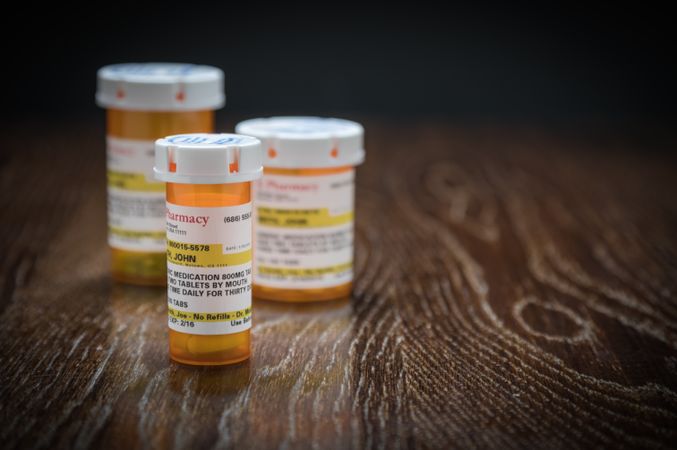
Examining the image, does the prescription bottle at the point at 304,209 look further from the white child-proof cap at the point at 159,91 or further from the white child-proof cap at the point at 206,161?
the white child-proof cap at the point at 206,161

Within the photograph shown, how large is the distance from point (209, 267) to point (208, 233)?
1.3 inches

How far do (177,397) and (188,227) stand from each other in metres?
0.16

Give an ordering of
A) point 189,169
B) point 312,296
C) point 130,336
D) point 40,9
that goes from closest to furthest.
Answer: point 189,169 < point 130,336 < point 312,296 < point 40,9

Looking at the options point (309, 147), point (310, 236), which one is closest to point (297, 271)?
point (310, 236)

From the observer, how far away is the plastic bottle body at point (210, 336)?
3.08 ft

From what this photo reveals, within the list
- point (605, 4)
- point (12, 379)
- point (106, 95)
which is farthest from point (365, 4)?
point (12, 379)

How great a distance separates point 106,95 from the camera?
1.22 m

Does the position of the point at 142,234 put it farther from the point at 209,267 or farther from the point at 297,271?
the point at 209,267

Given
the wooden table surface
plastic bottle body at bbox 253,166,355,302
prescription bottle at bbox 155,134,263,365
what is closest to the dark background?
the wooden table surface

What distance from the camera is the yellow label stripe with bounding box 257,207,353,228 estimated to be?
1.16m

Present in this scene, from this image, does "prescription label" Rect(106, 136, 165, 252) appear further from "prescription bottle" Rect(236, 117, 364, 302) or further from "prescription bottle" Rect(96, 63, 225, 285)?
"prescription bottle" Rect(236, 117, 364, 302)

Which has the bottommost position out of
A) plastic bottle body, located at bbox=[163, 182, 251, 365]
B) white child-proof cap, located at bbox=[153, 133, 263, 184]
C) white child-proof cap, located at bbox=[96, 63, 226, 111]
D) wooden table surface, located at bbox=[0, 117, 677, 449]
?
wooden table surface, located at bbox=[0, 117, 677, 449]

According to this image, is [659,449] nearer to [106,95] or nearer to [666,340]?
[666,340]

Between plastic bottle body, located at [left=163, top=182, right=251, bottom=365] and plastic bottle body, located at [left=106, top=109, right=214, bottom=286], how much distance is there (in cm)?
27
